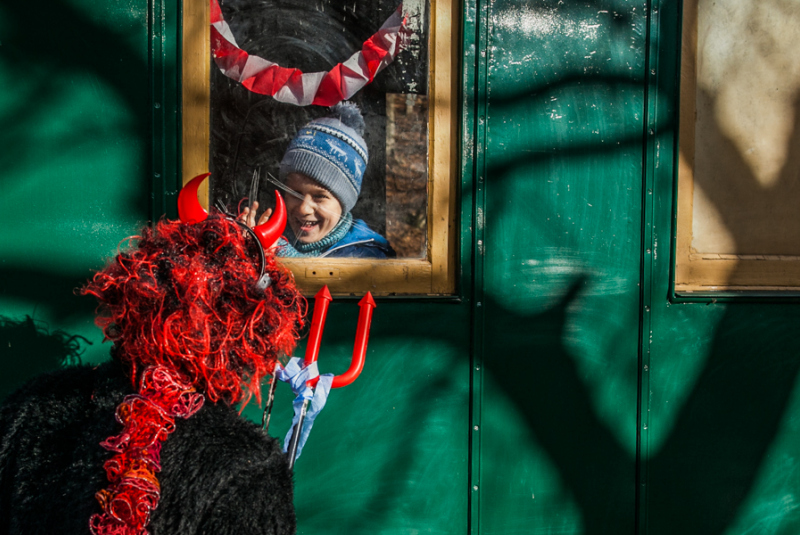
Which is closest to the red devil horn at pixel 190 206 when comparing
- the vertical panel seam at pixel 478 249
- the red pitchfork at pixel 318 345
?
the red pitchfork at pixel 318 345

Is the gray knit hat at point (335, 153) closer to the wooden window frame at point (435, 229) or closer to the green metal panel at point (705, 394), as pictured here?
the wooden window frame at point (435, 229)

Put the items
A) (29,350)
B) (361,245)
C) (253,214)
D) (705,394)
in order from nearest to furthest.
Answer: (29,350), (253,214), (361,245), (705,394)

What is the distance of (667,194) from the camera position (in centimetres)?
271

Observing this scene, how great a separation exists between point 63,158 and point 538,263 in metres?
2.17

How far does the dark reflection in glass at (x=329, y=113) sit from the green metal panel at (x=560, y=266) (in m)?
0.32

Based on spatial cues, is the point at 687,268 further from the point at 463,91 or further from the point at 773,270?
the point at 463,91

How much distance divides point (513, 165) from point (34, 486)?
7.17ft

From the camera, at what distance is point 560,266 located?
2.63 meters

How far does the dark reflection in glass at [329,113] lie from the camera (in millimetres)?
2422

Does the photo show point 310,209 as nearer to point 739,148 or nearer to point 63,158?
point 63,158

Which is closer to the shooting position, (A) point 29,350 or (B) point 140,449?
(B) point 140,449

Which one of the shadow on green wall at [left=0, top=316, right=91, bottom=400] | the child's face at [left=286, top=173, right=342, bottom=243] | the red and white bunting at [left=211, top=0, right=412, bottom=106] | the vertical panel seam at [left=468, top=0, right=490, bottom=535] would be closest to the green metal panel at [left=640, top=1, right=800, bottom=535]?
the vertical panel seam at [left=468, top=0, right=490, bottom=535]

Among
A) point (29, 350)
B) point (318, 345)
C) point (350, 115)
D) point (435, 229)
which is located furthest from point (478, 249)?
point (29, 350)

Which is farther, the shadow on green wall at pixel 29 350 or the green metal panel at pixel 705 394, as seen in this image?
the green metal panel at pixel 705 394
